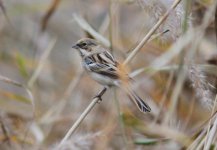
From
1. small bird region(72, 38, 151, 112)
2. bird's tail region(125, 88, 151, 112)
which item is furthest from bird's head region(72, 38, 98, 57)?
bird's tail region(125, 88, 151, 112)

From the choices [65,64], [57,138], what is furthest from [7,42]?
[57,138]

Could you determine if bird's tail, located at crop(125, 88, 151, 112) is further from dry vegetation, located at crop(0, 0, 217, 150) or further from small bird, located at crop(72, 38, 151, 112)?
small bird, located at crop(72, 38, 151, 112)

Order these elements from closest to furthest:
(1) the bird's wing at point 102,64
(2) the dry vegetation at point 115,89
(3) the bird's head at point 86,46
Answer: (2) the dry vegetation at point 115,89 < (1) the bird's wing at point 102,64 < (3) the bird's head at point 86,46

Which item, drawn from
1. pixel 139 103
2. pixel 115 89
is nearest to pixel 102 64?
pixel 139 103

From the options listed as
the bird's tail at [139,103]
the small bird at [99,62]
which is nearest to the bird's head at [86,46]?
the small bird at [99,62]

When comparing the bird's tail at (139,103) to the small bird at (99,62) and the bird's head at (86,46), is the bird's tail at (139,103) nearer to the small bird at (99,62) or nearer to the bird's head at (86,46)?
the small bird at (99,62)

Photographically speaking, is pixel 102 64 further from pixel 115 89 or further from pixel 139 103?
pixel 115 89

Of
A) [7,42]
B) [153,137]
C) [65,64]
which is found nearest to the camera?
[153,137]

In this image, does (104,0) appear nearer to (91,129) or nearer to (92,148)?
(91,129)
